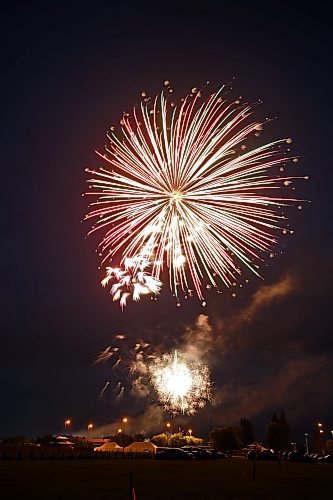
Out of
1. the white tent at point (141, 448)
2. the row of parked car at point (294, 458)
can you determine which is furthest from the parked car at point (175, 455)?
the white tent at point (141, 448)

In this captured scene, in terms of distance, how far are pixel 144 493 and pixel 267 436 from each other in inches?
1761

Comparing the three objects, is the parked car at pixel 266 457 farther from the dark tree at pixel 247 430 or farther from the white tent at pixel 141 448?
the dark tree at pixel 247 430

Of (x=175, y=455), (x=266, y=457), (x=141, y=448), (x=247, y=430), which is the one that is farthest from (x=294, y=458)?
(x=247, y=430)

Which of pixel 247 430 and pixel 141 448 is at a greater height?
pixel 247 430

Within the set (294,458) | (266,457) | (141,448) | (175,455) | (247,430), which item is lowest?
(294,458)

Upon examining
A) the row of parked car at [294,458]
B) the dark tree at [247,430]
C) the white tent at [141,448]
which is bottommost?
the row of parked car at [294,458]

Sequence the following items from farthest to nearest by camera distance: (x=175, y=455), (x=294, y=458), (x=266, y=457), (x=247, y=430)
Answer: (x=247, y=430) → (x=266, y=457) → (x=294, y=458) → (x=175, y=455)

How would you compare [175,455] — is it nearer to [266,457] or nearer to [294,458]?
[266,457]

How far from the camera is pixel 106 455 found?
80812mm

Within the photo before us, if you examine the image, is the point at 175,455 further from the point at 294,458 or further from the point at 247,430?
the point at 247,430

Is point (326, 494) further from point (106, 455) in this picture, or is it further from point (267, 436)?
point (106, 455)

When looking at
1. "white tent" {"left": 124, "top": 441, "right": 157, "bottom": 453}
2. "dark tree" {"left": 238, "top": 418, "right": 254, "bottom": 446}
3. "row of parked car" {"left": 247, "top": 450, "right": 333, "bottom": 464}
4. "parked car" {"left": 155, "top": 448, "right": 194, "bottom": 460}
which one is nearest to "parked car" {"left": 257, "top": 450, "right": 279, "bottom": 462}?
"row of parked car" {"left": 247, "top": 450, "right": 333, "bottom": 464}

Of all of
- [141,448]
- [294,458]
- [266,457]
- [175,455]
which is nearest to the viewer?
[175,455]

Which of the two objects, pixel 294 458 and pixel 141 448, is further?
pixel 141 448
